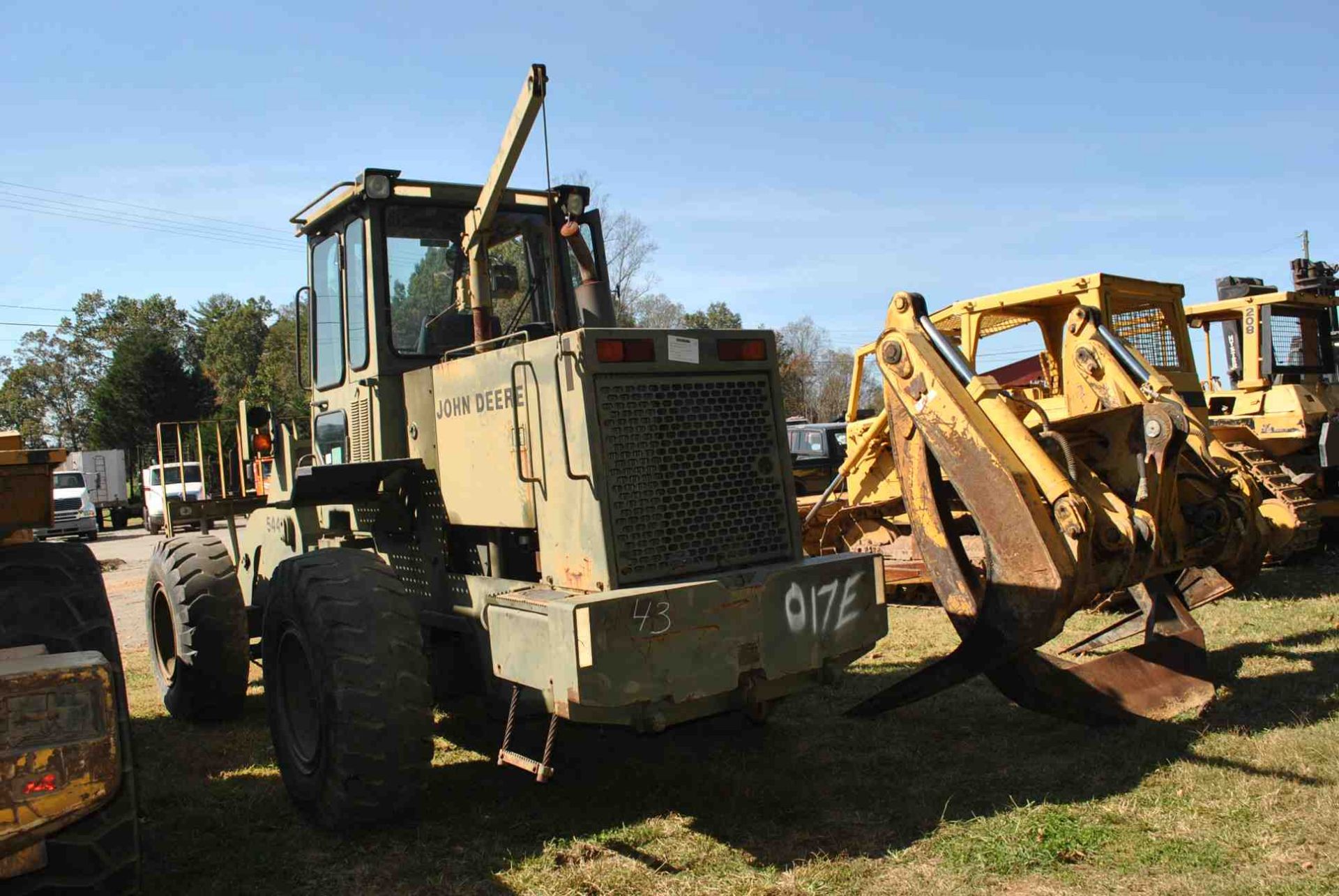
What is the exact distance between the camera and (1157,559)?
17.5ft

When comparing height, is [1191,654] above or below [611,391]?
below

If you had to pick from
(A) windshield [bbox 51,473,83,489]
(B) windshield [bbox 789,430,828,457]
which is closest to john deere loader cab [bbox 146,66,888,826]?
(B) windshield [bbox 789,430,828,457]

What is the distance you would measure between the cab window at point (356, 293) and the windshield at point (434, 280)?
0.18m

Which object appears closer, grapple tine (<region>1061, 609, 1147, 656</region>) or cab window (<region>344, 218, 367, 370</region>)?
cab window (<region>344, 218, 367, 370</region>)

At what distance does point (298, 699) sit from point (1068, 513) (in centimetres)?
363

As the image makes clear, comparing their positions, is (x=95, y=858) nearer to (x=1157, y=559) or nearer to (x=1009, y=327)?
(x=1157, y=559)

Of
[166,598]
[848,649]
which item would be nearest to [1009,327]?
[848,649]

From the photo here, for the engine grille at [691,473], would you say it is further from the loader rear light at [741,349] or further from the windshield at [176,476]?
the windshield at [176,476]

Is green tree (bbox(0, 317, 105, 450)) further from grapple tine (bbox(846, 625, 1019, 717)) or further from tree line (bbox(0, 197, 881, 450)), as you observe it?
grapple tine (bbox(846, 625, 1019, 717))

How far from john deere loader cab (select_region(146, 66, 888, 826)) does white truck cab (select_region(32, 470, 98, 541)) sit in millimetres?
24996

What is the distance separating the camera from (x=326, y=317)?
6.29 m

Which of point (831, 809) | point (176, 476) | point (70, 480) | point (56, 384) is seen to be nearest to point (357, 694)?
point (831, 809)

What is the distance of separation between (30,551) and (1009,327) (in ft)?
28.4

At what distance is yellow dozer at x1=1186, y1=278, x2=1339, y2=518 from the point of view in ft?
35.3
